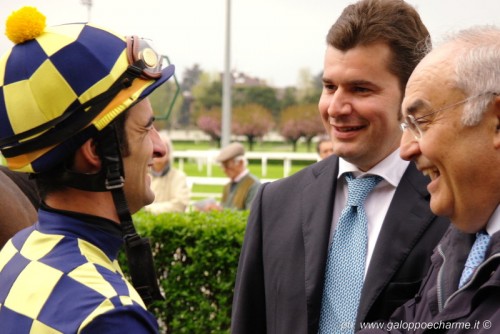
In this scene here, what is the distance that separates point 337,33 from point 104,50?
1009 mm

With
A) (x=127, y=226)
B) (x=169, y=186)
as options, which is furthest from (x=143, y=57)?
(x=169, y=186)

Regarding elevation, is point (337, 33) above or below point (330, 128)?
above

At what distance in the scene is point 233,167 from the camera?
8875 millimetres

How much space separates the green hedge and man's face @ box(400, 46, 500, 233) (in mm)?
3840

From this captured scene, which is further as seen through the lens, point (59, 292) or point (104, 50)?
point (104, 50)

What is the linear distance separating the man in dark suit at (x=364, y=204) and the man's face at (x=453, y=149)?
0.45 metres

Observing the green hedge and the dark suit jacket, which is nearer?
the dark suit jacket

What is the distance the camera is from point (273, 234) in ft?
9.44

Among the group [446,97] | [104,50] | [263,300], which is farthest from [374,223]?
[104,50]

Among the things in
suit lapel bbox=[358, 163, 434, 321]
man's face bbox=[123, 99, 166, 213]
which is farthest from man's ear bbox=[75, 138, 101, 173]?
suit lapel bbox=[358, 163, 434, 321]

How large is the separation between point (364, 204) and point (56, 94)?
125 cm

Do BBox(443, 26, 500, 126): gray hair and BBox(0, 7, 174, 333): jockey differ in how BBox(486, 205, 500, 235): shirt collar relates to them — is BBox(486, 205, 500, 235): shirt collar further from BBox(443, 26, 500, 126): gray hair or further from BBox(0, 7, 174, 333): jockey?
BBox(0, 7, 174, 333): jockey

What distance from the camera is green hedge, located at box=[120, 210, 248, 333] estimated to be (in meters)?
5.88

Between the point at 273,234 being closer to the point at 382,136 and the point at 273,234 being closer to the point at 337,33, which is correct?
the point at 382,136
